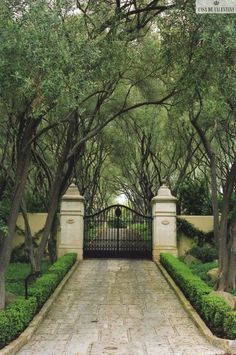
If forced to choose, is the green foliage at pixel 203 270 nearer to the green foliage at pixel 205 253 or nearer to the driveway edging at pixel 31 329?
the green foliage at pixel 205 253

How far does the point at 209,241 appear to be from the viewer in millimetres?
19094

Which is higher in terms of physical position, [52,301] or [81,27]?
[81,27]

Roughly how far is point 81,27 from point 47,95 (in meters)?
2.60

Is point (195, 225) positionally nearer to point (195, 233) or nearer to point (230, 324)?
point (195, 233)

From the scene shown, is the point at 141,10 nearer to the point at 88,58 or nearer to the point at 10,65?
the point at 88,58

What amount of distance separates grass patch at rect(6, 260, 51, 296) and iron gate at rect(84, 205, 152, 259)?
79.3 inches

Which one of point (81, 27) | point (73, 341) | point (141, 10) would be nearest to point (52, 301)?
point (73, 341)

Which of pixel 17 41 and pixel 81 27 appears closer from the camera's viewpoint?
pixel 17 41

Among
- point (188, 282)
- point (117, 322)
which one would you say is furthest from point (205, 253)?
point (117, 322)

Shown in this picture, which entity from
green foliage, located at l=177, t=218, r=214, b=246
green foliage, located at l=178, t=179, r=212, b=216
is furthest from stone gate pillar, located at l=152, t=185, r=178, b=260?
green foliage, located at l=178, t=179, r=212, b=216

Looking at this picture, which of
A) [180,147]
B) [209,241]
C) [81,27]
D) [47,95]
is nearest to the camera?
[47,95]

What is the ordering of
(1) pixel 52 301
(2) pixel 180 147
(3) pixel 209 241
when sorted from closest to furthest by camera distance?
(1) pixel 52 301
(3) pixel 209 241
(2) pixel 180 147

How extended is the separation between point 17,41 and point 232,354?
216 inches

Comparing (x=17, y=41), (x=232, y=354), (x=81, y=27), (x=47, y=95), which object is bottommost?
(x=232, y=354)
